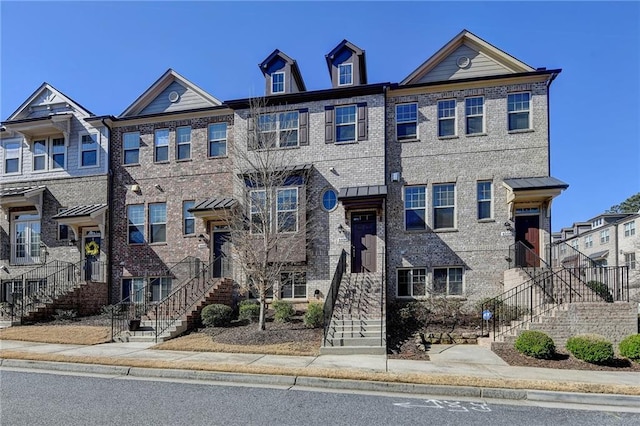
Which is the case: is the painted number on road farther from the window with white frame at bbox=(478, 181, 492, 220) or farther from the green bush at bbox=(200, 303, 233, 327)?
the window with white frame at bbox=(478, 181, 492, 220)

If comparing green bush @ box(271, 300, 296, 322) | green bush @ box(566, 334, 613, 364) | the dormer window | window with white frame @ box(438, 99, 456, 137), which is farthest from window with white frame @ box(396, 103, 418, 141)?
green bush @ box(566, 334, 613, 364)

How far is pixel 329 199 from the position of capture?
16828mm

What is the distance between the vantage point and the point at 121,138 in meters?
19.5

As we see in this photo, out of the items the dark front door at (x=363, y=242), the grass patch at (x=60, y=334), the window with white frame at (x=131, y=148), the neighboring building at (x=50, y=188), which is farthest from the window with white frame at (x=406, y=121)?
the neighboring building at (x=50, y=188)

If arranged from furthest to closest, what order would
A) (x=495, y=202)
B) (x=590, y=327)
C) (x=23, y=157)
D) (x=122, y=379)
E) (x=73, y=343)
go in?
(x=23, y=157) < (x=495, y=202) < (x=73, y=343) < (x=590, y=327) < (x=122, y=379)

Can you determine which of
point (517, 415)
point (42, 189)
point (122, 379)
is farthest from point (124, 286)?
point (517, 415)

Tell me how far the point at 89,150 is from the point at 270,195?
11.0 metres

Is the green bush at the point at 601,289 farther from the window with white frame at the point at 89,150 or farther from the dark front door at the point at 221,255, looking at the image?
the window with white frame at the point at 89,150

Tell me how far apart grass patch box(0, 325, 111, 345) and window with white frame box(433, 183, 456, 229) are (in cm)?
1236

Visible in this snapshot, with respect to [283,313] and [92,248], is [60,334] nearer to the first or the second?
[92,248]

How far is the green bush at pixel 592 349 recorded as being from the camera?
9.77 m

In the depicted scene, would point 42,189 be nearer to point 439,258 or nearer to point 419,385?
point 439,258

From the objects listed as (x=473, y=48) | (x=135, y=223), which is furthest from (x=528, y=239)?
(x=135, y=223)

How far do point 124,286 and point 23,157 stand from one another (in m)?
8.76
